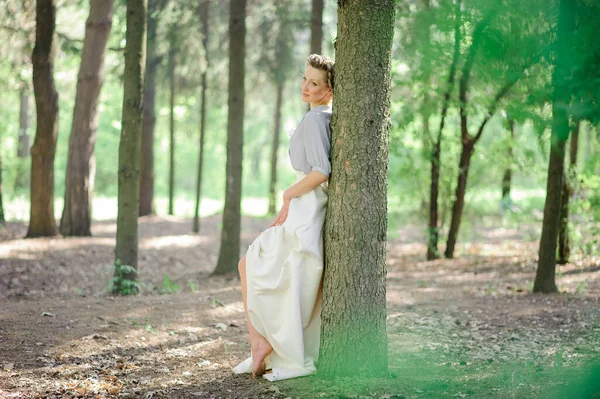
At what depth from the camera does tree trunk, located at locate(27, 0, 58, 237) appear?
442 inches

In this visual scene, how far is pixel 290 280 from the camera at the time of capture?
13.5 feet

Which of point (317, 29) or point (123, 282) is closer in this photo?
point (123, 282)

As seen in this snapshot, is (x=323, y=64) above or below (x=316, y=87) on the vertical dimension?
above

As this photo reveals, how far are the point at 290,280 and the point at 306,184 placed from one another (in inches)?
25.7

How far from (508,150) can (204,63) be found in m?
7.49

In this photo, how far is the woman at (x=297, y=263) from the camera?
4078 millimetres

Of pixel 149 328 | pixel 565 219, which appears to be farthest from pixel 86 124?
pixel 565 219

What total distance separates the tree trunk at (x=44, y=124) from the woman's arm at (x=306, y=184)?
881 centimetres

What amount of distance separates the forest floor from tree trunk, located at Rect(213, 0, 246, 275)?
527 mm

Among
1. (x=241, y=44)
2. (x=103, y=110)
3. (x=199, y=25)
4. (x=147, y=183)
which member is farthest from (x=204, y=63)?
(x=103, y=110)

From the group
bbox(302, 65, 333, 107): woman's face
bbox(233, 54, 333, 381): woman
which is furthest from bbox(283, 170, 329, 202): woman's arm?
bbox(302, 65, 333, 107): woman's face

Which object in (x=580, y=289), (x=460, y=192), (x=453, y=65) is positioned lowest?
(x=580, y=289)

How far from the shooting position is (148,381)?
14.0ft

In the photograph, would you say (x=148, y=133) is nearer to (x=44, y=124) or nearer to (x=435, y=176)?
(x=44, y=124)
